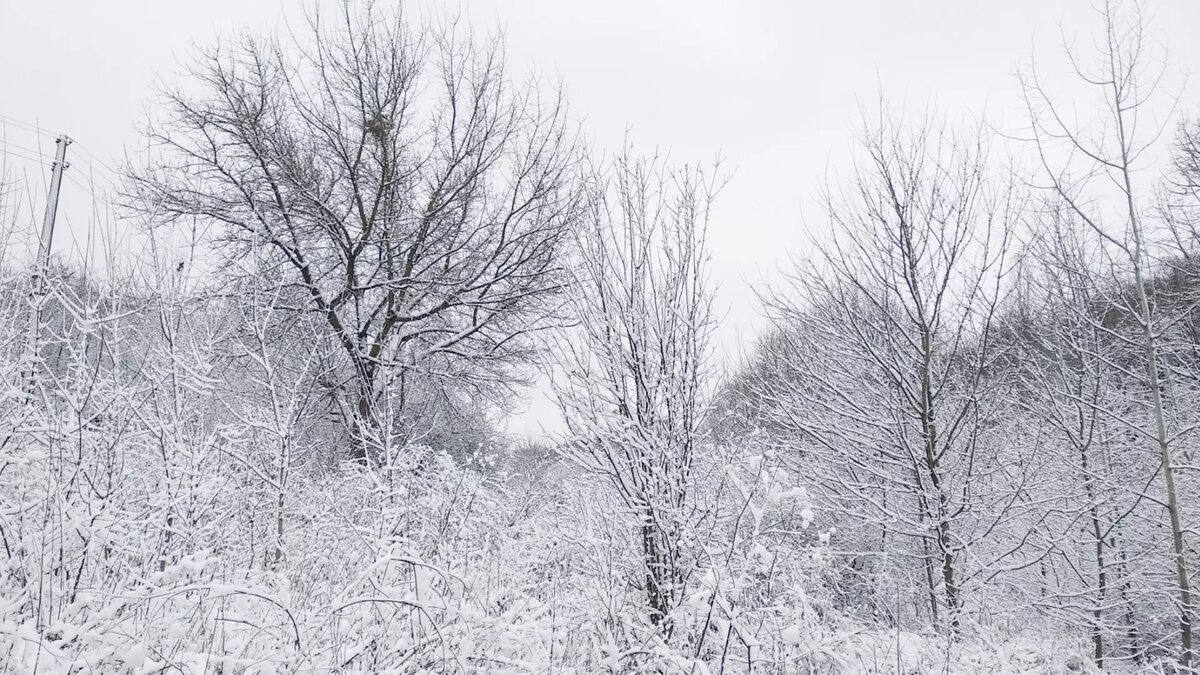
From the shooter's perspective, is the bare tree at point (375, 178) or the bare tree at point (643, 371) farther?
the bare tree at point (375, 178)

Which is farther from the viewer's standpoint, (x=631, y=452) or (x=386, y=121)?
(x=386, y=121)

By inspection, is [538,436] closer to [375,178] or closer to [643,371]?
[643,371]

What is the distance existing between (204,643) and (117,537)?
1.18 metres

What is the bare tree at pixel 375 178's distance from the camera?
33.2ft

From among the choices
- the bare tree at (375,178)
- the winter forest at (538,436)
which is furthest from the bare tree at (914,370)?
the bare tree at (375,178)

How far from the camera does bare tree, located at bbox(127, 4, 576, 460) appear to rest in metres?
10.1

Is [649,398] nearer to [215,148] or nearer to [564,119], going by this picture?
[564,119]

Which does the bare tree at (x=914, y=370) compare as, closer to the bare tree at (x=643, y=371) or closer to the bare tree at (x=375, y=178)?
the bare tree at (x=643, y=371)

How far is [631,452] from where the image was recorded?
4617mm

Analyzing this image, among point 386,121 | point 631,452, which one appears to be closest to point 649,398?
point 631,452

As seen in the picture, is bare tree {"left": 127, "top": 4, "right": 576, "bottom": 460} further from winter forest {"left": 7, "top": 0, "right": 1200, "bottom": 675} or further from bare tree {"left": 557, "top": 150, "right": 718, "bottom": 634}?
bare tree {"left": 557, "top": 150, "right": 718, "bottom": 634}

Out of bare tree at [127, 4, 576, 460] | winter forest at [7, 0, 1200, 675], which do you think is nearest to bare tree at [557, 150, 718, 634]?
winter forest at [7, 0, 1200, 675]

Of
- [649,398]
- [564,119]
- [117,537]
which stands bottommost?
[117,537]

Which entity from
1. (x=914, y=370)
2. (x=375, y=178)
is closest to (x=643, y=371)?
(x=914, y=370)
